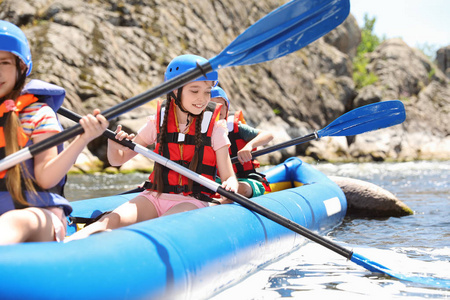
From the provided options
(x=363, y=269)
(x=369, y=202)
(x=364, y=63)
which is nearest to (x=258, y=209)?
(x=363, y=269)

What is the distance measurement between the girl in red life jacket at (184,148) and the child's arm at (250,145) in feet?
2.14

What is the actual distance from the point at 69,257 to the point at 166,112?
130 centimetres

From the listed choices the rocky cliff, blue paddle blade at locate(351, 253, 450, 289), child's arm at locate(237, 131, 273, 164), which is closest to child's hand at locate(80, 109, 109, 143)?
blue paddle blade at locate(351, 253, 450, 289)

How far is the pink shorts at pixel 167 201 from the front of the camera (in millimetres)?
2486

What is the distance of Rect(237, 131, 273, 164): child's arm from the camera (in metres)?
3.27

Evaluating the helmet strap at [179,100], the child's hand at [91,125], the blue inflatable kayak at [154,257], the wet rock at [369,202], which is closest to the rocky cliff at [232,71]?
the wet rock at [369,202]

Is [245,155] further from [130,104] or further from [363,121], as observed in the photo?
[130,104]

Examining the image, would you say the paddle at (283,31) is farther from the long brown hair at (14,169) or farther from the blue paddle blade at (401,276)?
the blue paddle blade at (401,276)

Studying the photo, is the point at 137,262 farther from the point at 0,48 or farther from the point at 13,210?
the point at 0,48

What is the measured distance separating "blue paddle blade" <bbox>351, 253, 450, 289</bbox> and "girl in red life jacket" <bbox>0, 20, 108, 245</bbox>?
5.12 ft

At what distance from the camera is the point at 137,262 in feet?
5.17

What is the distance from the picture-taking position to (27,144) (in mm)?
1773

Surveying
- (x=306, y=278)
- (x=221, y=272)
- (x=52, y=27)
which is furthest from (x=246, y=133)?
(x=52, y=27)

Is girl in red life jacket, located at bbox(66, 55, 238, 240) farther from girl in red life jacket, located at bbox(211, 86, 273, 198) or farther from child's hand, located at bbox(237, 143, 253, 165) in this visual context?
girl in red life jacket, located at bbox(211, 86, 273, 198)
